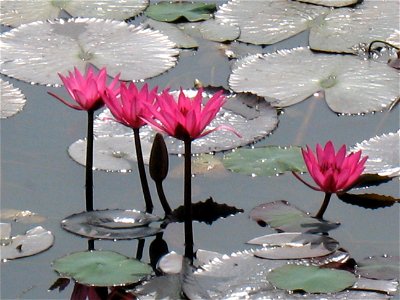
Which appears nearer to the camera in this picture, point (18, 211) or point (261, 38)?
point (18, 211)

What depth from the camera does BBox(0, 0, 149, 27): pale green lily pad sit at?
313 centimetres

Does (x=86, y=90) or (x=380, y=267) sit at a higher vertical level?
(x=86, y=90)

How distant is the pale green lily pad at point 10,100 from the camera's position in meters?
2.56

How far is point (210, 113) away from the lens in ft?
6.25

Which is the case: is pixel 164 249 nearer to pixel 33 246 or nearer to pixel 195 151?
pixel 33 246

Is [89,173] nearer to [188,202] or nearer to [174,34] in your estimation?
[188,202]

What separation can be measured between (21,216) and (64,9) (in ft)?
4.06

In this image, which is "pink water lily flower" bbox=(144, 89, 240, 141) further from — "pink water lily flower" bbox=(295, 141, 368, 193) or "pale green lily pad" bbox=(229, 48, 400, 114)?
"pale green lily pad" bbox=(229, 48, 400, 114)

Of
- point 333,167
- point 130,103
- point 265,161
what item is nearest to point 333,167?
point 333,167

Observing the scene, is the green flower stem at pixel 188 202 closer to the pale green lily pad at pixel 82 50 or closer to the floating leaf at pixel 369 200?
the floating leaf at pixel 369 200

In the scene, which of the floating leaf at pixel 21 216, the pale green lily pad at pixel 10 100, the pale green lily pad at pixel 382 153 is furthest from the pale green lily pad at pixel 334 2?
the floating leaf at pixel 21 216

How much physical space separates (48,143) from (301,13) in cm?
110

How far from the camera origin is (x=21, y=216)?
2125 mm

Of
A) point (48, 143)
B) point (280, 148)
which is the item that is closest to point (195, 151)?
point (280, 148)
